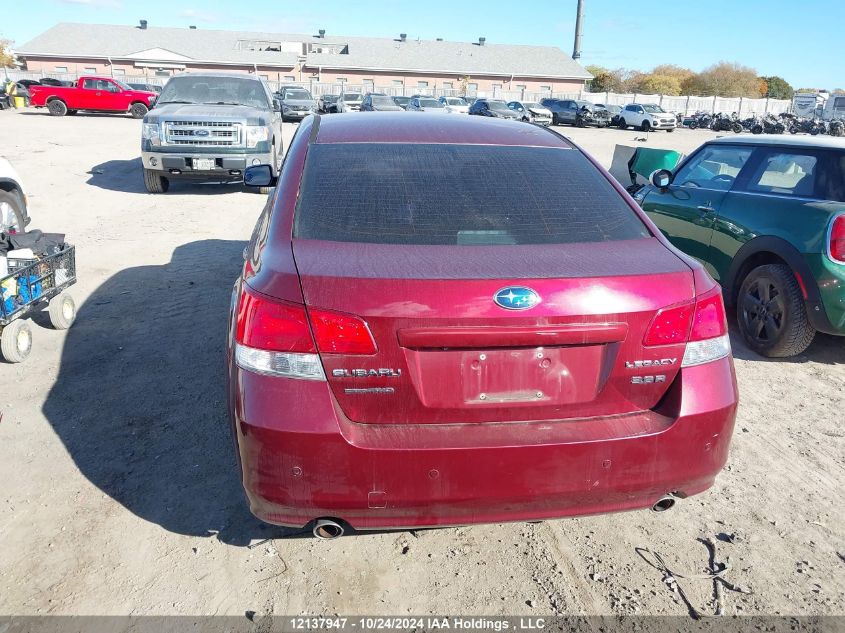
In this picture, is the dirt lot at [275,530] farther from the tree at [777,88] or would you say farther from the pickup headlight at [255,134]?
the tree at [777,88]

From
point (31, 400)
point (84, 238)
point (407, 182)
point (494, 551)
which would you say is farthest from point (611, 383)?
point (84, 238)

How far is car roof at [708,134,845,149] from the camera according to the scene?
5.14 metres

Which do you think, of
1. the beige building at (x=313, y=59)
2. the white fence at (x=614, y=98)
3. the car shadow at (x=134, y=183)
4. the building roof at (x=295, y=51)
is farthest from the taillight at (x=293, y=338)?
the building roof at (x=295, y=51)

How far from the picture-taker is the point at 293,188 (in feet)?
9.14

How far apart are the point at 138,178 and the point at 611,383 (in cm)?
1307

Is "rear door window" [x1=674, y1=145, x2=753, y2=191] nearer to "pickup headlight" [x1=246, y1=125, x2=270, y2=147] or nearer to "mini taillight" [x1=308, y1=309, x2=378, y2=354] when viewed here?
"mini taillight" [x1=308, y1=309, x2=378, y2=354]

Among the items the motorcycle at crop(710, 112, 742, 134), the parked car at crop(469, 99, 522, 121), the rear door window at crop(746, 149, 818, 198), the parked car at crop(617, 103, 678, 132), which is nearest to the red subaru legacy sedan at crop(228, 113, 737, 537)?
the rear door window at crop(746, 149, 818, 198)

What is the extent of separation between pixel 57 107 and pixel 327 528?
35823 mm

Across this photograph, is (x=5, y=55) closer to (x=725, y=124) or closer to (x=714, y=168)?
(x=725, y=124)

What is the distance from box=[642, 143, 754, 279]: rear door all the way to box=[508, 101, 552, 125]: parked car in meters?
32.2

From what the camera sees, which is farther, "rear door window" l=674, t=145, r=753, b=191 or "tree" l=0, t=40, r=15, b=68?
"tree" l=0, t=40, r=15, b=68

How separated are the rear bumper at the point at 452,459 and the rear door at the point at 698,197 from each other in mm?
3702

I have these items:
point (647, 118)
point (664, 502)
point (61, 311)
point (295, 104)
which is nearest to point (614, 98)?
point (647, 118)

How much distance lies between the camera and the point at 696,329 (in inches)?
95.3
